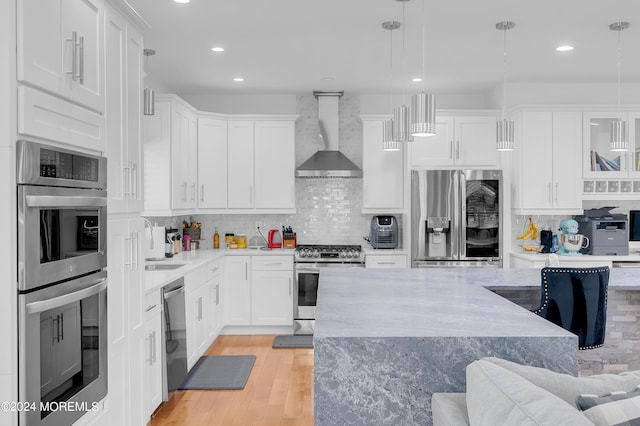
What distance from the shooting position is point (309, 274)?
18.8 feet

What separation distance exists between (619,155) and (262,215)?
12.9 ft

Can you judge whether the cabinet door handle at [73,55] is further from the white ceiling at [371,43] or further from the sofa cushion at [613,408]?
the sofa cushion at [613,408]

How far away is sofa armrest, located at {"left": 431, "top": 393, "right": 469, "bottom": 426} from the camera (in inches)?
62.8

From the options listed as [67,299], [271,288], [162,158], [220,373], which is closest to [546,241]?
[271,288]

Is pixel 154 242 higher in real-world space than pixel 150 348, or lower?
higher

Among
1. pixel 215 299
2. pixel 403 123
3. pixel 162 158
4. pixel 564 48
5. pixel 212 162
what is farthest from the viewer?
Answer: pixel 212 162

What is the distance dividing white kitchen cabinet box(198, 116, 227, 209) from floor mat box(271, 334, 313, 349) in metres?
1.60

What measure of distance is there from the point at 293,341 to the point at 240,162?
80.9 inches

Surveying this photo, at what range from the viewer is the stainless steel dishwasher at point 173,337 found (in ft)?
11.7

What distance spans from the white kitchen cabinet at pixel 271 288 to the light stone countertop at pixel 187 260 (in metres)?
0.09

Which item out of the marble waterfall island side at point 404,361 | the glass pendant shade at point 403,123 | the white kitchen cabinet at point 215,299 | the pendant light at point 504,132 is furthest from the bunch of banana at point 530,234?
the marble waterfall island side at point 404,361

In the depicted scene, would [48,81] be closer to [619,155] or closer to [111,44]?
[111,44]

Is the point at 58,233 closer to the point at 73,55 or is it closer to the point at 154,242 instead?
the point at 73,55

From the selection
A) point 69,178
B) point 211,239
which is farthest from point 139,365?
point 211,239
